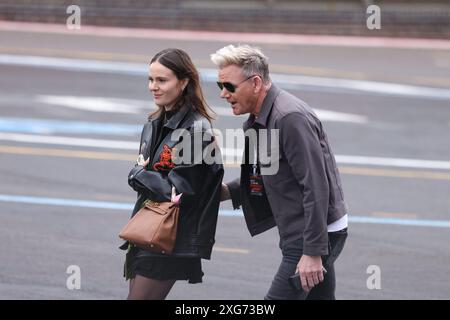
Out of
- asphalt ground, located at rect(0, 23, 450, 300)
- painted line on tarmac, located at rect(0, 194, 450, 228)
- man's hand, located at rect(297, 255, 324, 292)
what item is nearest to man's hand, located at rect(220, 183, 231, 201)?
man's hand, located at rect(297, 255, 324, 292)

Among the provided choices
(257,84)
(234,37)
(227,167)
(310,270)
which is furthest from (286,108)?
(234,37)

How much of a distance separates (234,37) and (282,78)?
318cm

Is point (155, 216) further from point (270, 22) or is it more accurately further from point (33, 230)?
point (270, 22)

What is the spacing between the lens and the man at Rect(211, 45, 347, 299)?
20.1 feet

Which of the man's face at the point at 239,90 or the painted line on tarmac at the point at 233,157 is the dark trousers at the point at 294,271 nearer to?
the man's face at the point at 239,90

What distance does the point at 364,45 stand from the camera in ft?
74.5

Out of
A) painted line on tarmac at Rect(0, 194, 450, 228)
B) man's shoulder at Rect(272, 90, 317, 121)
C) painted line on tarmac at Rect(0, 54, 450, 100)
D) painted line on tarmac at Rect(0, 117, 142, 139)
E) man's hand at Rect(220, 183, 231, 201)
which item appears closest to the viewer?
Result: man's shoulder at Rect(272, 90, 317, 121)

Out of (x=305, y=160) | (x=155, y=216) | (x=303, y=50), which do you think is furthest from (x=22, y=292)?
(x=303, y=50)

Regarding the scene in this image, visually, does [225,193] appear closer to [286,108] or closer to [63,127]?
[286,108]

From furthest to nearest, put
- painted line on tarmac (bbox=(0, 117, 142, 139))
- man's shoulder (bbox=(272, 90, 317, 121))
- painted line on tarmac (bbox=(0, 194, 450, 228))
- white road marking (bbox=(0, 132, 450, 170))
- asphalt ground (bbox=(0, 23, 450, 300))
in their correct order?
1. painted line on tarmac (bbox=(0, 117, 142, 139))
2. white road marking (bbox=(0, 132, 450, 170))
3. painted line on tarmac (bbox=(0, 194, 450, 228))
4. asphalt ground (bbox=(0, 23, 450, 300))
5. man's shoulder (bbox=(272, 90, 317, 121))

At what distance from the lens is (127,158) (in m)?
14.5

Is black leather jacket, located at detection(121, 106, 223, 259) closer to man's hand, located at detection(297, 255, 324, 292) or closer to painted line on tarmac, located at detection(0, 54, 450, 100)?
man's hand, located at detection(297, 255, 324, 292)

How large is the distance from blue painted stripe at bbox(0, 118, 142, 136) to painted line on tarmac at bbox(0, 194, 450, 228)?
3.56 m

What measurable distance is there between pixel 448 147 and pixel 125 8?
34.9 ft
